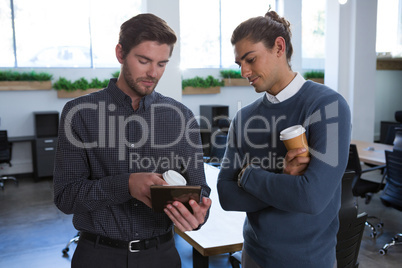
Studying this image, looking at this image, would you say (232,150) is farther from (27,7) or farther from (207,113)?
(27,7)

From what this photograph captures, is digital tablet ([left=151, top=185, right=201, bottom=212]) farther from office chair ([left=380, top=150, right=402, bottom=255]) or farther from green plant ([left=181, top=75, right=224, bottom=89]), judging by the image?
green plant ([left=181, top=75, right=224, bottom=89])

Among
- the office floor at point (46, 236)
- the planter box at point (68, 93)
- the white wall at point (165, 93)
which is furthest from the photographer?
the planter box at point (68, 93)

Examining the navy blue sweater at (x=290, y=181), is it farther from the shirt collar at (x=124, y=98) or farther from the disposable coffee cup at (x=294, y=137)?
the shirt collar at (x=124, y=98)

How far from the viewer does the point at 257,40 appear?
1.38m

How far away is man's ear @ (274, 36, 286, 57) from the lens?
1.39 m

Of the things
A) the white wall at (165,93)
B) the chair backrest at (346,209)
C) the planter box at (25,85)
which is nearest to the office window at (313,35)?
the white wall at (165,93)

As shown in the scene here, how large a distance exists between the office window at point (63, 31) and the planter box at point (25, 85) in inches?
23.6

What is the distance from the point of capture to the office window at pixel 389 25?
9.37 meters

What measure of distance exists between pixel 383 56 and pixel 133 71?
916 cm

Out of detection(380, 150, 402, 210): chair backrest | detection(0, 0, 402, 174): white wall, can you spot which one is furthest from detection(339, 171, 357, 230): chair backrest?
detection(0, 0, 402, 174): white wall

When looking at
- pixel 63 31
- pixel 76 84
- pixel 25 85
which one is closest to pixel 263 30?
pixel 76 84

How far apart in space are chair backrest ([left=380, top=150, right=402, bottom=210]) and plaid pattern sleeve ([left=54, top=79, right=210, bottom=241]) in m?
2.89

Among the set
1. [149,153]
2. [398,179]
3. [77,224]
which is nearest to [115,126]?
[149,153]

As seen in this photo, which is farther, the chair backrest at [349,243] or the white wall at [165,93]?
the white wall at [165,93]
